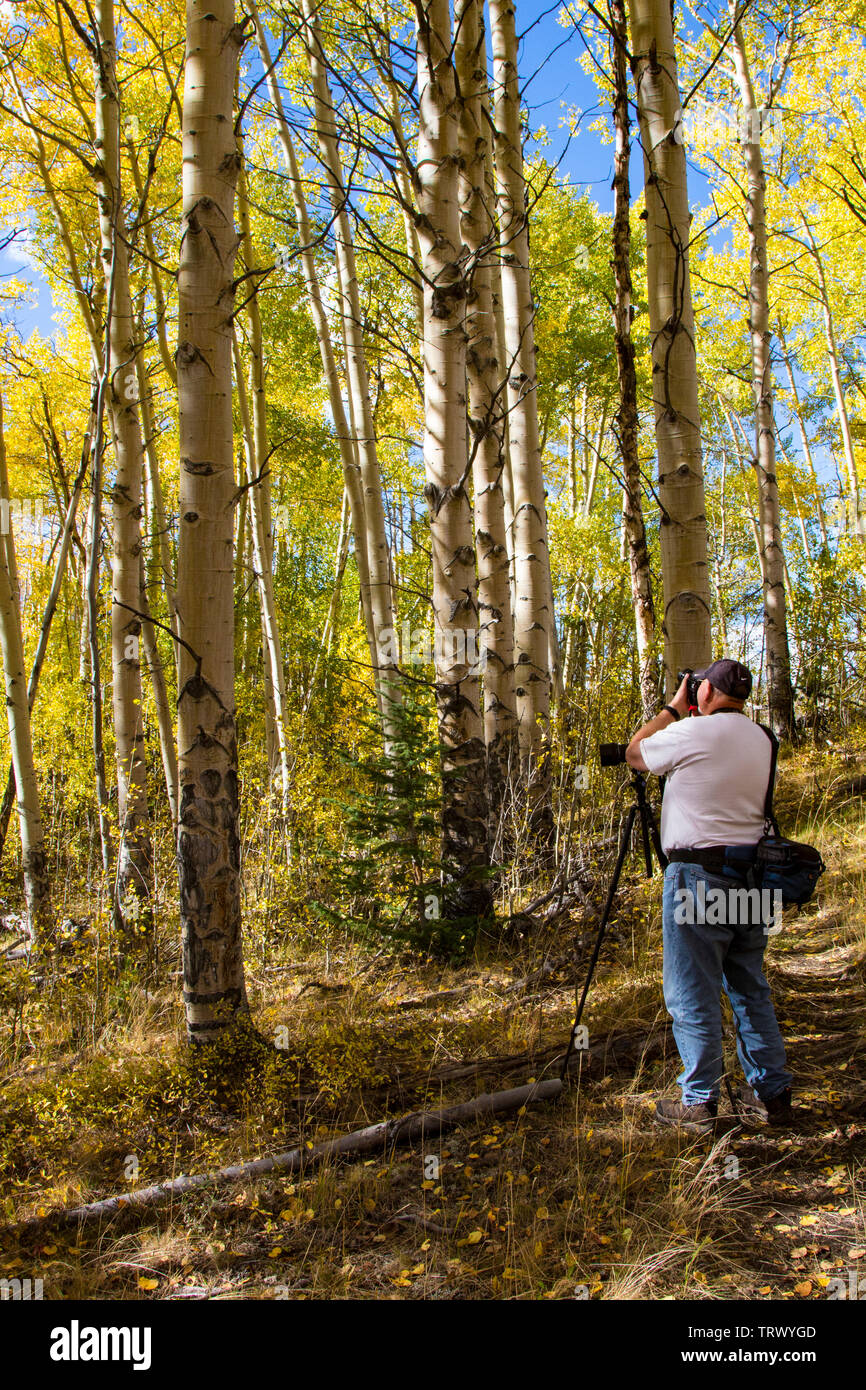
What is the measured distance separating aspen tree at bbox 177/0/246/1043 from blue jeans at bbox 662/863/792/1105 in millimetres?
1680

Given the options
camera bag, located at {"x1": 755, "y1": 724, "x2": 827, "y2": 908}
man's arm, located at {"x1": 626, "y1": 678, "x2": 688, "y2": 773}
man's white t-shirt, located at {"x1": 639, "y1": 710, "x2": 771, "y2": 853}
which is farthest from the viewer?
man's arm, located at {"x1": 626, "y1": 678, "x2": 688, "y2": 773}

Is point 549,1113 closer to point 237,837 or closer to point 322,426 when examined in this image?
point 237,837

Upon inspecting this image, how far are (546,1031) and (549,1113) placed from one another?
22.1 inches

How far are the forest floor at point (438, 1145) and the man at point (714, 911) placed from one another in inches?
6.4

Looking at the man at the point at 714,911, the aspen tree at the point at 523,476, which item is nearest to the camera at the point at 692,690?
the man at the point at 714,911

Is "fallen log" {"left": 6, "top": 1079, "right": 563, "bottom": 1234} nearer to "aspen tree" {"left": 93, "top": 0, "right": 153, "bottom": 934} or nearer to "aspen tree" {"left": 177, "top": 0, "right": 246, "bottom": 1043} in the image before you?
"aspen tree" {"left": 177, "top": 0, "right": 246, "bottom": 1043}

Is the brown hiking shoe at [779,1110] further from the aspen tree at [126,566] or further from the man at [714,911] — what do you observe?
the aspen tree at [126,566]

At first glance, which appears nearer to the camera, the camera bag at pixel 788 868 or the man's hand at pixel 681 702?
the camera bag at pixel 788 868

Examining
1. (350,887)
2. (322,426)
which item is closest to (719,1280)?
(350,887)

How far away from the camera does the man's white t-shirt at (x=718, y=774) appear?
2.81 meters

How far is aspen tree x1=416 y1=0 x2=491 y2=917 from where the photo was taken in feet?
14.4

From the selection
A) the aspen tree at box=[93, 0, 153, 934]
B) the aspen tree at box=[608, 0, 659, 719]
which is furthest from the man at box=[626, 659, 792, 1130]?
the aspen tree at box=[93, 0, 153, 934]

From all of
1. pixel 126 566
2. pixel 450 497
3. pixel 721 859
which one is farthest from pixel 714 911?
pixel 126 566

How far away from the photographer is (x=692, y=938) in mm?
2783
